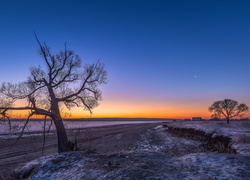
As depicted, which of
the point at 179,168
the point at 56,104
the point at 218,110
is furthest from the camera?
the point at 218,110

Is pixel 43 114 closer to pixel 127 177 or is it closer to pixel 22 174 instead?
pixel 22 174

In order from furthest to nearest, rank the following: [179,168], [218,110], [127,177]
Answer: [218,110]
[179,168]
[127,177]

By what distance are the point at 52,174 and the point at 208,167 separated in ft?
19.8

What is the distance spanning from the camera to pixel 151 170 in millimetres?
5945

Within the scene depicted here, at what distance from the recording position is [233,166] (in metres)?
6.29

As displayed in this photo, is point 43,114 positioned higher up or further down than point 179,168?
higher up

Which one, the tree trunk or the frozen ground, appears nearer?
the frozen ground

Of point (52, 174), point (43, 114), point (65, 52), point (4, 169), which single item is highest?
point (65, 52)

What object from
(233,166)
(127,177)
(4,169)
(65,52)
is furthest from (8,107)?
(233,166)

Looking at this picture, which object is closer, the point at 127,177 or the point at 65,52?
the point at 127,177

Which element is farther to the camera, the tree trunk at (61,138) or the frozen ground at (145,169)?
the tree trunk at (61,138)

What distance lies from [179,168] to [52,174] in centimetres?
505

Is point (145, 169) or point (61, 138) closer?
point (145, 169)

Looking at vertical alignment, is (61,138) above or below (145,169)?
above
